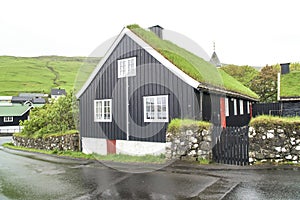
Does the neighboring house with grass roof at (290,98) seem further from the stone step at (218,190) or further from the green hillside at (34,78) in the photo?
the green hillside at (34,78)

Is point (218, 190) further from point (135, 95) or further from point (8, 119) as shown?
point (8, 119)

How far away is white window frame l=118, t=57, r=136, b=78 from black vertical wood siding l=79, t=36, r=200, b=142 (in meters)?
0.23

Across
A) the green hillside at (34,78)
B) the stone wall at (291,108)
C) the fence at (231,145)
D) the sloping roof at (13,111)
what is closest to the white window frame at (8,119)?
the sloping roof at (13,111)

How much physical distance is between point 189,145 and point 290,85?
12.6 m

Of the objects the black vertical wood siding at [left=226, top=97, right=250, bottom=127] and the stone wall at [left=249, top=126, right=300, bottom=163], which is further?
the black vertical wood siding at [left=226, top=97, right=250, bottom=127]

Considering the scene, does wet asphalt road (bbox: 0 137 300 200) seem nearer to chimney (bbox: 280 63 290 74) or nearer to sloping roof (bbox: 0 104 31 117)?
chimney (bbox: 280 63 290 74)

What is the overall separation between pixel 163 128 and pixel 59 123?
11.2 meters

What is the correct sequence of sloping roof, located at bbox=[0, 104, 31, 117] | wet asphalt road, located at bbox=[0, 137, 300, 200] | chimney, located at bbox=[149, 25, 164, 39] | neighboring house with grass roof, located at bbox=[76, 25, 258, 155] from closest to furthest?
1. wet asphalt road, located at bbox=[0, 137, 300, 200]
2. neighboring house with grass roof, located at bbox=[76, 25, 258, 155]
3. chimney, located at bbox=[149, 25, 164, 39]
4. sloping roof, located at bbox=[0, 104, 31, 117]

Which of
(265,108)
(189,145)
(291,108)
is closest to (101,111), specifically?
(189,145)

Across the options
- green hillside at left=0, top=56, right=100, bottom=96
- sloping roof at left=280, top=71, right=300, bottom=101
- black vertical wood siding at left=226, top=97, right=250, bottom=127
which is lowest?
black vertical wood siding at left=226, top=97, right=250, bottom=127

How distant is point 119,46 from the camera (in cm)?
1697

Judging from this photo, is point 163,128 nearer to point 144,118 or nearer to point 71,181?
point 144,118

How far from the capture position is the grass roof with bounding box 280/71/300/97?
18.9 metres

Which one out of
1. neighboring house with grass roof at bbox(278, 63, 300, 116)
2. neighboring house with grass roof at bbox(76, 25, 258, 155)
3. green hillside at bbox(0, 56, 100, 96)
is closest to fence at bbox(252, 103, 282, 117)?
neighboring house with grass roof at bbox(278, 63, 300, 116)
